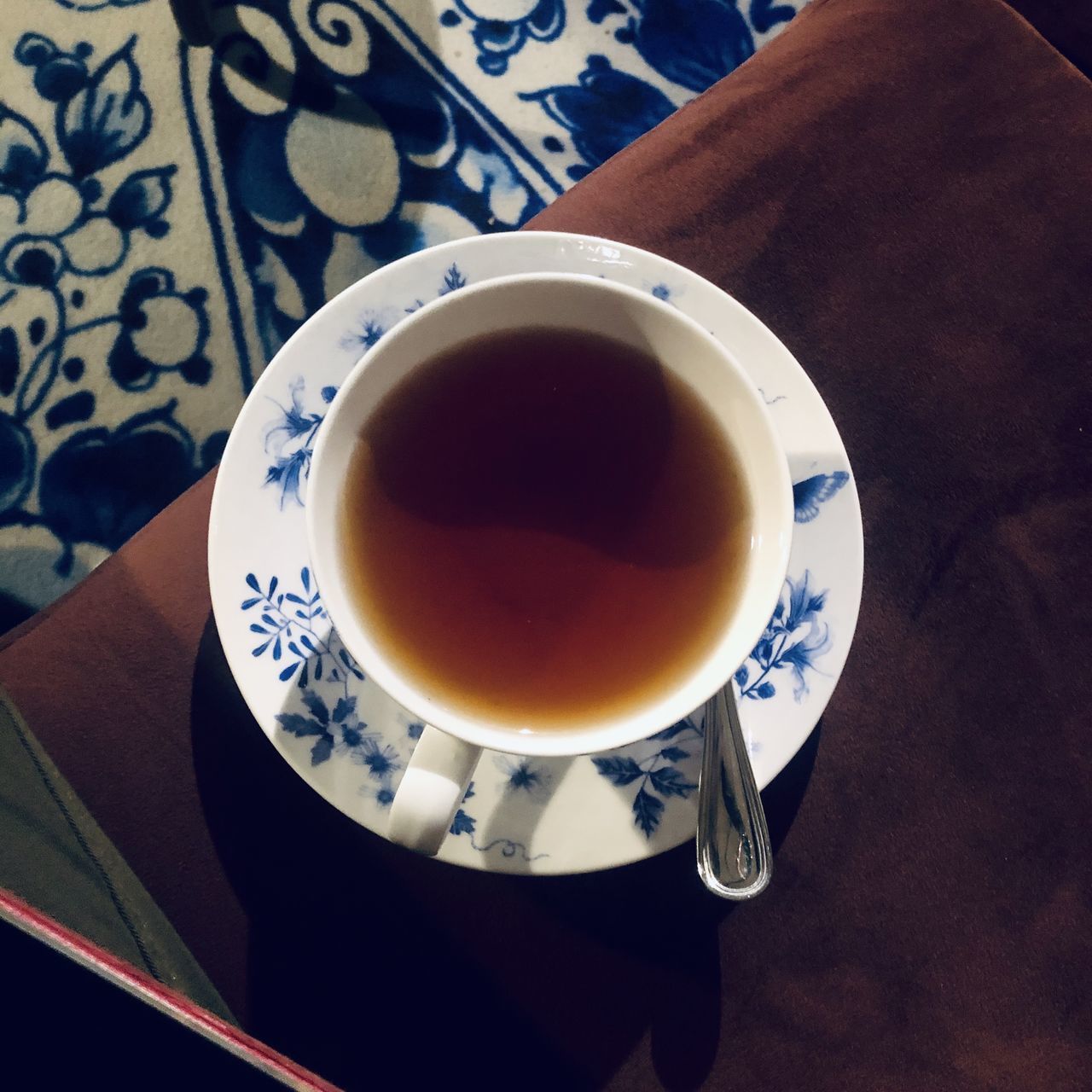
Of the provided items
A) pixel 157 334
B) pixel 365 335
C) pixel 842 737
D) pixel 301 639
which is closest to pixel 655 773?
pixel 842 737

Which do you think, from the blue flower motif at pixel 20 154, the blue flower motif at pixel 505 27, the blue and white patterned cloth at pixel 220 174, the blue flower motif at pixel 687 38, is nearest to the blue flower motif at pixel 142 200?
the blue and white patterned cloth at pixel 220 174

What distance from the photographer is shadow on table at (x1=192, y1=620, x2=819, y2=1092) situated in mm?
705

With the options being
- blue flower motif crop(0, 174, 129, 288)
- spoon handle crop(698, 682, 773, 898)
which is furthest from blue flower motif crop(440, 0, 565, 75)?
spoon handle crop(698, 682, 773, 898)

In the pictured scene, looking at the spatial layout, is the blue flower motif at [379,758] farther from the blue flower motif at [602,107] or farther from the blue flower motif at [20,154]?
the blue flower motif at [20,154]

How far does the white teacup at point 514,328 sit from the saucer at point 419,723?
5cm

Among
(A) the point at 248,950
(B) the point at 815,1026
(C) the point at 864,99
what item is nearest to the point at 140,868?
(A) the point at 248,950

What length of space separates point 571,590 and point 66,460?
869mm

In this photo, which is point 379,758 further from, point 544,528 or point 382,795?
point 544,528

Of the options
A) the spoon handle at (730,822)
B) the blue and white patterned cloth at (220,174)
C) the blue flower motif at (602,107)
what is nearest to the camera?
the spoon handle at (730,822)

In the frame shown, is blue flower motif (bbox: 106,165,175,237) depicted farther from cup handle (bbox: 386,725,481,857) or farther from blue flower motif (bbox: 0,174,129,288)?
cup handle (bbox: 386,725,481,857)

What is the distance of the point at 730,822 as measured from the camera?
64cm

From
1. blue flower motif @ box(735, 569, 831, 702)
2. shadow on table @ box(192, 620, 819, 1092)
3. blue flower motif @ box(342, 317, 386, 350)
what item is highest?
blue flower motif @ box(342, 317, 386, 350)

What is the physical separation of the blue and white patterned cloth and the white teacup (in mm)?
682

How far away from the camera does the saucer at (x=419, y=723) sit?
67 cm
